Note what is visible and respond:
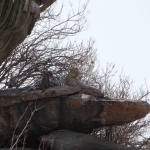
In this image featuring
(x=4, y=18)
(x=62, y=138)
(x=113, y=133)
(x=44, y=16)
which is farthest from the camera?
(x=44, y=16)

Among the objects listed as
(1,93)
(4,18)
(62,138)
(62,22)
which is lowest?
(62,138)

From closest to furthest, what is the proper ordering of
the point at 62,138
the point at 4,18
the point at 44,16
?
1. the point at 4,18
2. the point at 62,138
3. the point at 44,16

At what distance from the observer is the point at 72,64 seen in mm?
14844

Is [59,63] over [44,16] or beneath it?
beneath

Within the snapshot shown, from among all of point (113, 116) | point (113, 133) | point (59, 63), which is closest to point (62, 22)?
point (59, 63)

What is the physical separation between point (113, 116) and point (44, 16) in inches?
249

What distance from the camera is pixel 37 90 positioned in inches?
444

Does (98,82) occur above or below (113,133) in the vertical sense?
above

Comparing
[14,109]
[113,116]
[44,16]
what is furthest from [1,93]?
[44,16]

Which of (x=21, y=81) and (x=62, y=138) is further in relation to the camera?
(x=21, y=81)

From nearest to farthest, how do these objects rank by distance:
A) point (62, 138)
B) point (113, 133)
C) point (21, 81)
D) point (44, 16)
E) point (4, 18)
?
point (4, 18) < point (62, 138) < point (113, 133) < point (21, 81) < point (44, 16)

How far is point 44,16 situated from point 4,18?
8.95 meters

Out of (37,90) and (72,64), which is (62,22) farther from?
(37,90)

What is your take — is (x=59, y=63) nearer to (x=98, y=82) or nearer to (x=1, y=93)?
(x=98, y=82)
